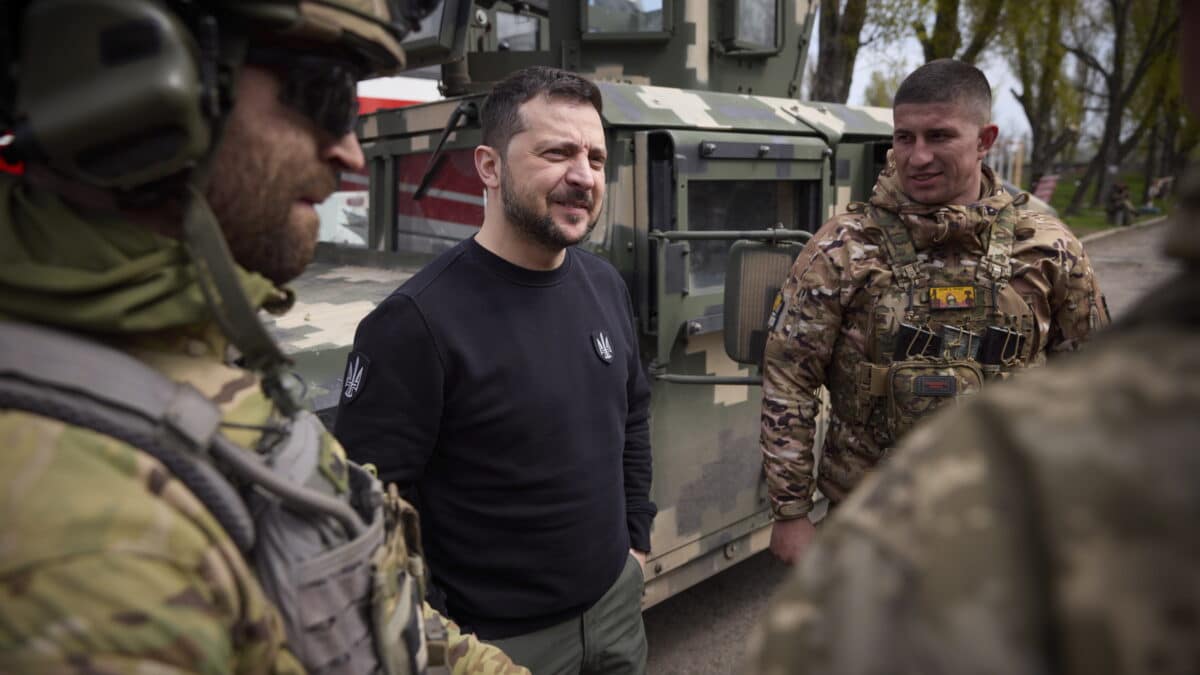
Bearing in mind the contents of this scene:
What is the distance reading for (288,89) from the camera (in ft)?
3.22

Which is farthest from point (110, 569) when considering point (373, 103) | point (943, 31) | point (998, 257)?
point (943, 31)

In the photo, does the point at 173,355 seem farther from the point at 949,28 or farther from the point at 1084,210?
the point at 1084,210

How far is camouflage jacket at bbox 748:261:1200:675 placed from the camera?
1.42ft

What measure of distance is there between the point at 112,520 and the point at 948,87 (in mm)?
2029

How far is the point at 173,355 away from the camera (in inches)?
36.8

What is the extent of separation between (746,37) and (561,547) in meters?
2.90

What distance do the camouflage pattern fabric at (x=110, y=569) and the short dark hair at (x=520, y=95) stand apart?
132cm

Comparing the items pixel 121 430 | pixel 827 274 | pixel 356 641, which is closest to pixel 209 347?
pixel 121 430

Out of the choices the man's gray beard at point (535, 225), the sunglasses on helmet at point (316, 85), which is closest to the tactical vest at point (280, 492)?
the sunglasses on helmet at point (316, 85)

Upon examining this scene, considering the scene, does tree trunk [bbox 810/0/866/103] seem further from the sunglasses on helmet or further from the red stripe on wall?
the sunglasses on helmet

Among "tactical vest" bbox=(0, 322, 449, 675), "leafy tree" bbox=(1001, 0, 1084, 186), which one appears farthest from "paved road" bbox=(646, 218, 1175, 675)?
"leafy tree" bbox=(1001, 0, 1084, 186)

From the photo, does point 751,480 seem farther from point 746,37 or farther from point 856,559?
point 856,559

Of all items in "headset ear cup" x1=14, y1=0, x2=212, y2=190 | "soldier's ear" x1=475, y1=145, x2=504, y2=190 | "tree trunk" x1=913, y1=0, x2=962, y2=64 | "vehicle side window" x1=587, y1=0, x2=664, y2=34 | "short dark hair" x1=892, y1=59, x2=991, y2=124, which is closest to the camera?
"headset ear cup" x1=14, y1=0, x2=212, y2=190

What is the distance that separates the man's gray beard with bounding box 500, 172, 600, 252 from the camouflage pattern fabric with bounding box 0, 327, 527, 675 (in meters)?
1.14
